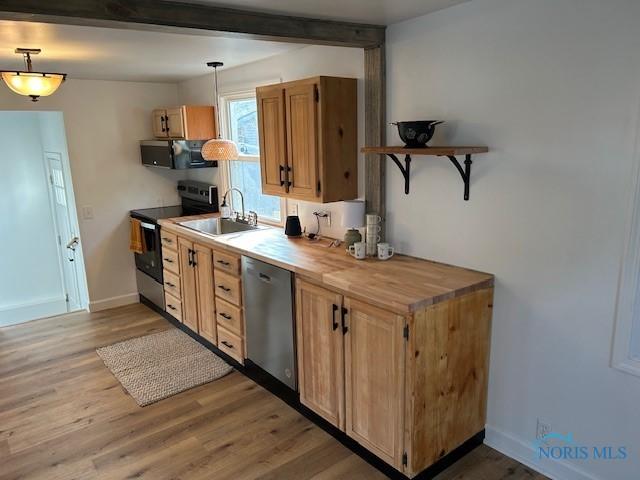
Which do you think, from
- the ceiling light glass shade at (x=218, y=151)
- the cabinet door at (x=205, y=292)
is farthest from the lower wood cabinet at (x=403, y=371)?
the ceiling light glass shade at (x=218, y=151)

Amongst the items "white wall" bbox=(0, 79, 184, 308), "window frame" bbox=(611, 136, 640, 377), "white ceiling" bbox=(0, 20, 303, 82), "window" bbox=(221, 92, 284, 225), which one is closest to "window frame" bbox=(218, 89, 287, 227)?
"window" bbox=(221, 92, 284, 225)

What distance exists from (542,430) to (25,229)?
610 centimetres

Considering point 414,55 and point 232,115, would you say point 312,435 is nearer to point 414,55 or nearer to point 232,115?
point 414,55

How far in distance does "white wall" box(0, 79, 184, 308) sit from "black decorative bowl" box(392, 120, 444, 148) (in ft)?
11.6

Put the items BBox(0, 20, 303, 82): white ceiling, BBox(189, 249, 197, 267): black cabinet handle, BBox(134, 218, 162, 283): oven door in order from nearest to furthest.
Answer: BBox(0, 20, 303, 82): white ceiling < BBox(189, 249, 197, 267): black cabinet handle < BBox(134, 218, 162, 283): oven door

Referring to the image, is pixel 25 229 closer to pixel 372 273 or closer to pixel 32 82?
pixel 32 82

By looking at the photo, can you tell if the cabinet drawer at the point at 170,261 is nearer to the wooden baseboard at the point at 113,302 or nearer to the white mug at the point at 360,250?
the wooden baseboard at the point at 113,302

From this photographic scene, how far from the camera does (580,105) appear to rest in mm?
2002

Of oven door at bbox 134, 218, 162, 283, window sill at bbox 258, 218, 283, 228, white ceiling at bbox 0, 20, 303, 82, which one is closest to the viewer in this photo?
white ceiling at bbox 0, 20, 303, 82

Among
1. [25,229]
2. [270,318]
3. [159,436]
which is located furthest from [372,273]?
[25,229]

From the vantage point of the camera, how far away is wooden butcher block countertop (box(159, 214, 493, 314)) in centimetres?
219

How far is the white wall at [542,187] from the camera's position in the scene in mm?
1941

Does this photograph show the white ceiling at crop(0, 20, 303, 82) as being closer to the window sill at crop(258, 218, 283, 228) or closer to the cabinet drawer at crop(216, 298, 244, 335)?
the window sill at crop(258, 218, 283, 228)

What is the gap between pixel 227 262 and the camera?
11.1 ft
